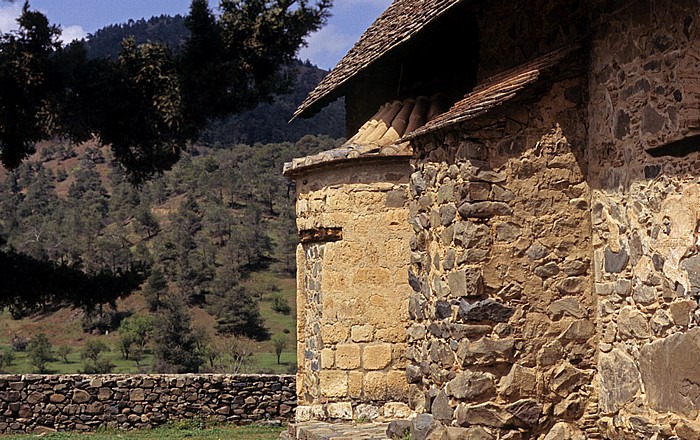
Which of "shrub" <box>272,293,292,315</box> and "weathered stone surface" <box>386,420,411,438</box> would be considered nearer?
"weathered stone surface" <box>386,420,411,438</box>

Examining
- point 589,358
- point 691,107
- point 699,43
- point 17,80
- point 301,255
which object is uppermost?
point 17,80

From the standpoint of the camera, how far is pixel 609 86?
18.5ft

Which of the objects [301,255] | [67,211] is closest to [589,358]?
[301,255]

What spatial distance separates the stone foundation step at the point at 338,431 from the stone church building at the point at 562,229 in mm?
1006

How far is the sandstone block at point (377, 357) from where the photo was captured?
8625 millimetres

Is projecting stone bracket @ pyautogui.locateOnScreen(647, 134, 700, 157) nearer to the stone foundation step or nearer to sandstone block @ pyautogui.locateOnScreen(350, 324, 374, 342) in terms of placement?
the stone foundation step

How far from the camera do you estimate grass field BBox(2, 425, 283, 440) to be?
47.6 ft

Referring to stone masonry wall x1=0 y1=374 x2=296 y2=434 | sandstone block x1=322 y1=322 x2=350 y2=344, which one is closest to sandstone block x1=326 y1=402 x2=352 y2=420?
sandstone block x1=322 y1=322 x2=350 y2=344

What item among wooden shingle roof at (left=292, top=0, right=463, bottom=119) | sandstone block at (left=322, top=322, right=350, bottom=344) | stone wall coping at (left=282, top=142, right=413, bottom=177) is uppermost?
wooden shingle roof at (left=292, top=0, right=463, bottom=119)

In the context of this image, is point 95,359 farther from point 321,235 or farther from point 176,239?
point 321,235

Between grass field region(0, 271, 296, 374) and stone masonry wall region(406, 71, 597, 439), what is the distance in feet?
75.6

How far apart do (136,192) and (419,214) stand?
44999 millimetres

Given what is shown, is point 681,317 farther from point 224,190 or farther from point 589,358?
point 224,190

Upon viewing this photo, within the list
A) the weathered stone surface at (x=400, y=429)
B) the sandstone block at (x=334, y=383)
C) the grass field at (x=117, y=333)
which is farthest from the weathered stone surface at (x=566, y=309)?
the grass field at (x=117, y=333)
